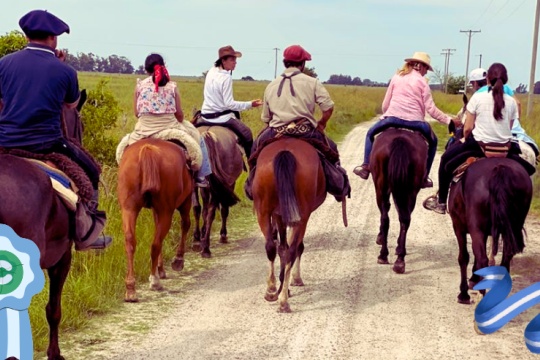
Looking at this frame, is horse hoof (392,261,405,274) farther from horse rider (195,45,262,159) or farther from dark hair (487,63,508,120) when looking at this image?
horse rider (195,45,262,159)

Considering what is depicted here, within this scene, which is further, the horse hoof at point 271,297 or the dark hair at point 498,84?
the horse hoof at point 271,297

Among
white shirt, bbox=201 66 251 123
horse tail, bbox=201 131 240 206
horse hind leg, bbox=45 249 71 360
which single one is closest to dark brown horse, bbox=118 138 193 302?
horse hind leg, bbox=45 249 71 360

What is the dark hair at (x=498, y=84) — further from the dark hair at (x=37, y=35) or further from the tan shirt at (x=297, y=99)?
the dark hair at (x=37, y=35)

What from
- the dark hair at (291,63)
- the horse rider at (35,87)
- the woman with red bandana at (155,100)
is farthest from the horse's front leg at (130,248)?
the dark hair at (291,63)

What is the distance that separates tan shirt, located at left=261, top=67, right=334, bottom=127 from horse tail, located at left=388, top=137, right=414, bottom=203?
1404mm

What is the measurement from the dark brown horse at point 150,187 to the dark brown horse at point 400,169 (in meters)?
2.71

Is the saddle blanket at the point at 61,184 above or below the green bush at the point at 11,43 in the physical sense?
below

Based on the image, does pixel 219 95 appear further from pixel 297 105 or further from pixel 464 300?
pixel 464 300

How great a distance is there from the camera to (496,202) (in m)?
6.85

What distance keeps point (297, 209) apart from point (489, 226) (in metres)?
1.94

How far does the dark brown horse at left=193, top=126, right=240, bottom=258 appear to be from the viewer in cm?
999

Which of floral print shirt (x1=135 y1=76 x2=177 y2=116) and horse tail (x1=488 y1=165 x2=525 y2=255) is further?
floral print shirt (x1=135 y1=76 x2=177 y2=116)

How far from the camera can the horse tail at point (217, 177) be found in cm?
995

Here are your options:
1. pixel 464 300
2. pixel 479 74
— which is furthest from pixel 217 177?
pixel 464 300
